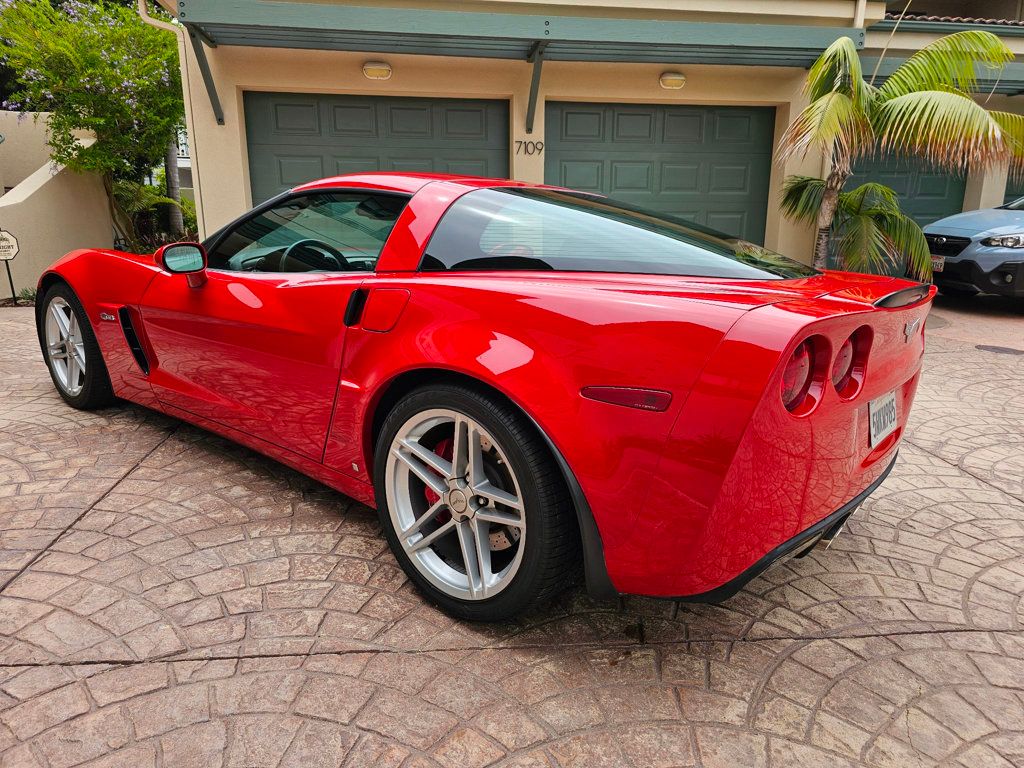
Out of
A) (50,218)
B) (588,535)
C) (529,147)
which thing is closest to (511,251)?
(588,535)

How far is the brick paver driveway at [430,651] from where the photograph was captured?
1.72 m

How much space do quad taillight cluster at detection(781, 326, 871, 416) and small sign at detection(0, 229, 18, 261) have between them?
987 centimetres

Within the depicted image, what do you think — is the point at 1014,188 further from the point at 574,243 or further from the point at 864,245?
the point at 574,243

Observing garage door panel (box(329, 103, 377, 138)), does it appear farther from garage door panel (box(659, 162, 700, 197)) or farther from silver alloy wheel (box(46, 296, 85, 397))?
silver alloy wheel (box(46, 296, 85, 397))

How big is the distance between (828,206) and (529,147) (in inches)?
146

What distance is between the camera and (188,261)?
3.04 metres

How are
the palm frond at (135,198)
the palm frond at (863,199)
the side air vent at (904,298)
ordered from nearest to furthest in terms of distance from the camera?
the side air vent at (904,298), the palm frond at (863,199), the palm frond at (135,198)

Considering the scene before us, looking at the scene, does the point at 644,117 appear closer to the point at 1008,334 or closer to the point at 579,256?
the point at 1008,334

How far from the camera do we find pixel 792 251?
32.1ft

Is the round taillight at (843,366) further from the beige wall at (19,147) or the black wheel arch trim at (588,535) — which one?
the beige wall at (19,147)

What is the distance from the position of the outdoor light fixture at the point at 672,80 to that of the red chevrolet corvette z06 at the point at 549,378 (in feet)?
23.9

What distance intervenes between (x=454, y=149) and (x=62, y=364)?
6.08 m

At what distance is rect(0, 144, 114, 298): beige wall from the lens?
9.92 metres

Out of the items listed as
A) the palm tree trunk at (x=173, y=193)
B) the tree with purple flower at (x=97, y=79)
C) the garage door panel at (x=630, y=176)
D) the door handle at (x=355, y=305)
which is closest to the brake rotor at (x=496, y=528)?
the door handle at (x=355, y=305)
